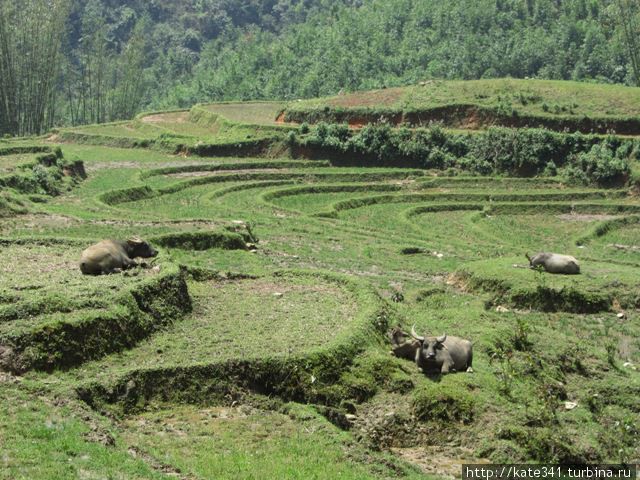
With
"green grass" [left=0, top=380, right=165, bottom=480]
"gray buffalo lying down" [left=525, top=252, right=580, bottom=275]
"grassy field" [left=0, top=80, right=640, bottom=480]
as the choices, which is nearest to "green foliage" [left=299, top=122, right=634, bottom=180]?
"grassy field" [left=0, top=80, right=640, bottom=480]

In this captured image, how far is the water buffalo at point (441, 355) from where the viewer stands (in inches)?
714

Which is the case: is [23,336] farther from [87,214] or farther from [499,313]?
[87,214]

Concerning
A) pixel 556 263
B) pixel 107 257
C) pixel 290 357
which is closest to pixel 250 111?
pixel 556 263

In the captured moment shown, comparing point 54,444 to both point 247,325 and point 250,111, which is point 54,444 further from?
point 250,111

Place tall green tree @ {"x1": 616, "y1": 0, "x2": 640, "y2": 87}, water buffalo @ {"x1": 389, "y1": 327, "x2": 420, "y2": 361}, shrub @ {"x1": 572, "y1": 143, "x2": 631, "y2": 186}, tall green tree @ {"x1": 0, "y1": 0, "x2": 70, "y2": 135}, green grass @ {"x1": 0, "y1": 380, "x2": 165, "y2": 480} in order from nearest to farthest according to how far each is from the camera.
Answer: green grass @ {"x1": 0, "y1": 380, "x2": 165, "y2": 480} < water buffalo @ {"x1": 389, "y1": 327, "x2": 420, "y2": 361} < shrub @ {"x1": 572, "y1": 143, "x2": 631, "y2": 186} < tall green tree @ {"x1": 0, "y1": 0, "x2": 70, "y2": 135} < tall green tree @ {"x1": 616, "y1": 0, "x2": 640, "y2": 87}

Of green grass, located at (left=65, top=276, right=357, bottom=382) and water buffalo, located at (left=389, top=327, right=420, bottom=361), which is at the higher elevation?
green grass, located at (left=65, top=276, right=357, bottom=382)

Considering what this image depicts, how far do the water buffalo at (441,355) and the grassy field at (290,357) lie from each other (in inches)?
18.9

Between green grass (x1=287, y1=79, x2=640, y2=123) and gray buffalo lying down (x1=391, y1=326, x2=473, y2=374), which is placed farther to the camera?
green grass (x1=287, y1=79, x2=640, y2=123)

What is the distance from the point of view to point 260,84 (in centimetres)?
12094

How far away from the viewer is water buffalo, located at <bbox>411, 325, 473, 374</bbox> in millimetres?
18141

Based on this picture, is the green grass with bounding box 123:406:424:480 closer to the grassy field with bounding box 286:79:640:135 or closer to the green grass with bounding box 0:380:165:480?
the green grass with bounding box 0:380:165:480

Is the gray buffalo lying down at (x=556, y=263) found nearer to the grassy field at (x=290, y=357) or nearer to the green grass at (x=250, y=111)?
the grassy field at (x=290, y=357)

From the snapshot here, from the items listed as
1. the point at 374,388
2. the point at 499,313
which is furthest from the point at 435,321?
the point at 374,388

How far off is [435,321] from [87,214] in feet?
56.7
